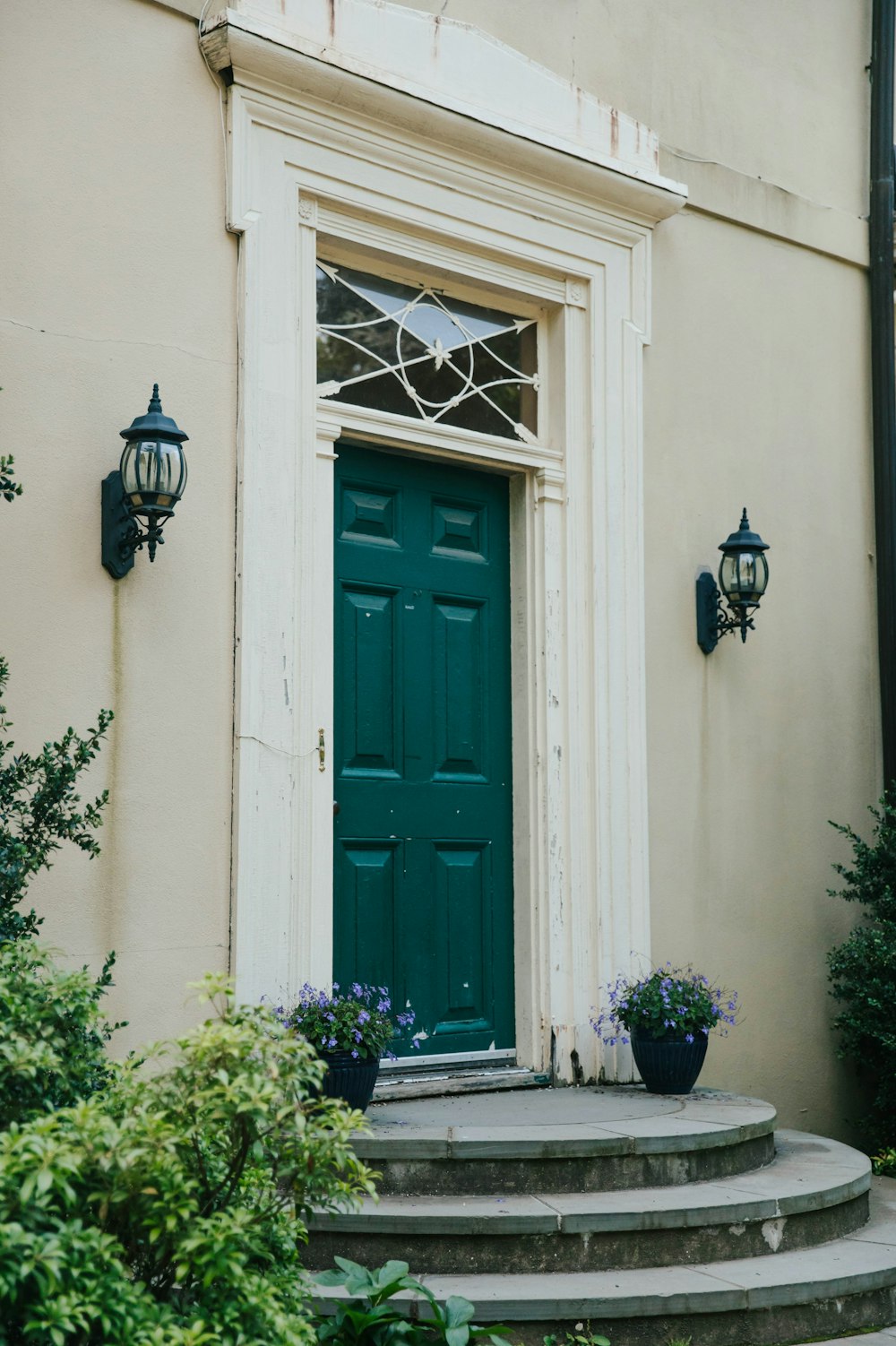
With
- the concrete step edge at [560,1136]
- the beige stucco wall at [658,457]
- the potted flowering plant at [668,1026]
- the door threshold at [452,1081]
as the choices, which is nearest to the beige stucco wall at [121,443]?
the beige stucco wall at [658,457]

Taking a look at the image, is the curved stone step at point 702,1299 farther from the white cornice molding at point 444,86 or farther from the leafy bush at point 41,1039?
the white cornice molding at point 444,86

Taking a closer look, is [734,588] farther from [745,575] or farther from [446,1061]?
[446,1061]

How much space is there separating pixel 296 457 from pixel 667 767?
2107mm

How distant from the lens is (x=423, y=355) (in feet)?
18.5

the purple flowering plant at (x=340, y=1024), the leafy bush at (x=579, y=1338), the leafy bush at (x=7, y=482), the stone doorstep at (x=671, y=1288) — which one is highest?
the leafy bush at (x=7, y=482)

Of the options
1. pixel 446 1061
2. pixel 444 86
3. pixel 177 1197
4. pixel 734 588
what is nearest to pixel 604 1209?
pixel 446 1061

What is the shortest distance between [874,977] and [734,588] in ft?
5.86

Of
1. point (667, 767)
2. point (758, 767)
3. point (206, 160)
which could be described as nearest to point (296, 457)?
point (206, 160)

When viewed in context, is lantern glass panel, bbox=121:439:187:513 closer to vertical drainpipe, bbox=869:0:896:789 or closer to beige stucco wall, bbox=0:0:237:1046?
beige stucco wall, bbox=0:0:237:1046

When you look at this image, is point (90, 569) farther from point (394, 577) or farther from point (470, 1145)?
point (470, 1145)

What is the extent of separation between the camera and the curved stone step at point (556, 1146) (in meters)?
4.20

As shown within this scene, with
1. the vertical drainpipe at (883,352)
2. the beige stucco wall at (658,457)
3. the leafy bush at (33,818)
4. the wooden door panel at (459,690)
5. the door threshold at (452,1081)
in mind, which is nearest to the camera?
the leafy bush at (33,818)

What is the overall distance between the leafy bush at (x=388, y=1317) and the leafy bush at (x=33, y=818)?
1.20 meters

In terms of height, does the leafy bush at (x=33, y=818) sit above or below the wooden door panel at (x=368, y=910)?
above
